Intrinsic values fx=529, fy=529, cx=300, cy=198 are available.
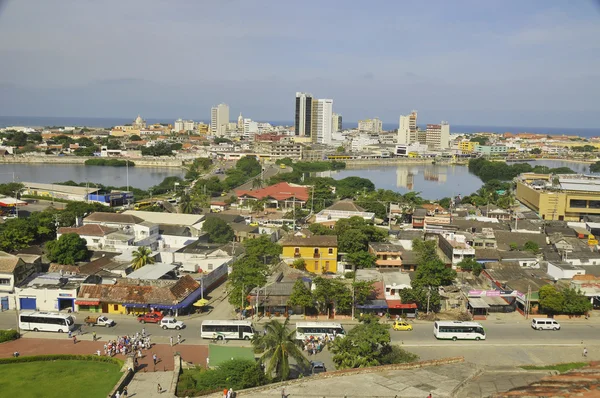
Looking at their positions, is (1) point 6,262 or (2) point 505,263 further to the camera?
(2) point 505,263

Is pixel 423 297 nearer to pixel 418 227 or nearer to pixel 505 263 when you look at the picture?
pixel 505 263

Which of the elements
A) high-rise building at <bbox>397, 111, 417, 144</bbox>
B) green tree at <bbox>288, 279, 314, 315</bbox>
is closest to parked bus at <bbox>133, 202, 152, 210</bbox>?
green tree at <bbox>288, 279, 314, 315</bbox>

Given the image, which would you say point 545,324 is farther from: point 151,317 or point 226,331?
point 151,317

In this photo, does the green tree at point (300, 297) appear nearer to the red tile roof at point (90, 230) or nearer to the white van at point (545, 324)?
the white van at point (545, 324)

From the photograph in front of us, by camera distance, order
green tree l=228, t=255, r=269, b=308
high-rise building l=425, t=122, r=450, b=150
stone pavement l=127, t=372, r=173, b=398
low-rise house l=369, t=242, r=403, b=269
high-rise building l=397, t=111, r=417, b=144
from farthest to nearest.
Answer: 1. high-rise building l=397, t=111, r=417, b=144
2. high-rise building l=425, t=122, r=450, b=150
3. low-rise house l=369, t=242, r=403, b=269
4. green tree l=228, t=255, r=269, b=308
5. stone pavement l=127, t=372, r=173, b=398

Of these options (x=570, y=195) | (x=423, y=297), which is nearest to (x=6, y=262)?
(x=423, y=297)

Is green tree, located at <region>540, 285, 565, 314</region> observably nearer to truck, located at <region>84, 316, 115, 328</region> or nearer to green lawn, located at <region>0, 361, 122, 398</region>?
green lawn, located at <region>0, 361, 122, 398</region>
